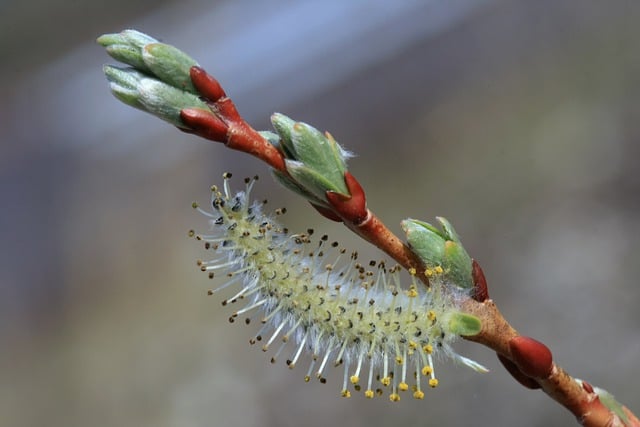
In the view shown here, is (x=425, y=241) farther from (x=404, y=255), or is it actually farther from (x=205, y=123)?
(x=205, y=123)

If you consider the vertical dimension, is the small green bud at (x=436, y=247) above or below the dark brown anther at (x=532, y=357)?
above

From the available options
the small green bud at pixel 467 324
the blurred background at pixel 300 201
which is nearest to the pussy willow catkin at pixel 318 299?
the small green bud at pixel 467 324

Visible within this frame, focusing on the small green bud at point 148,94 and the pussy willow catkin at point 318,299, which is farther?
the pussy willow catkin at point 318,299

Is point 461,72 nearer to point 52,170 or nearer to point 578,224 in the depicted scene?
point 578,224

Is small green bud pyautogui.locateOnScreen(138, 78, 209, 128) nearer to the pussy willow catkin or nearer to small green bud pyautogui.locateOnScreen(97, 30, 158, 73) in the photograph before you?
small green bud pyautogui.locateOnScreen(97, 30, 158, 73)

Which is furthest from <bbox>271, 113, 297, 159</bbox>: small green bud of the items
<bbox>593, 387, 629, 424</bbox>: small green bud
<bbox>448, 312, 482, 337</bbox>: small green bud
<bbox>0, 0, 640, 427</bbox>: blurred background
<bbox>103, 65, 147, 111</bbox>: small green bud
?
<bbox>0, 0, 640, 427</bbox>: blurred background

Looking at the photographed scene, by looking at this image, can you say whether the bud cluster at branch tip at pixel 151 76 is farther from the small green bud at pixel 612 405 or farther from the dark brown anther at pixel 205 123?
the small green bud at pixel 612 405

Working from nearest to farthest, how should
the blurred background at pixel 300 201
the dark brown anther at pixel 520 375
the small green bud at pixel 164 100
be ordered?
the small green bud at pixel 164 100 < the dark brown anther at pixel 520 375 < the blurred background at pixel 300 201
